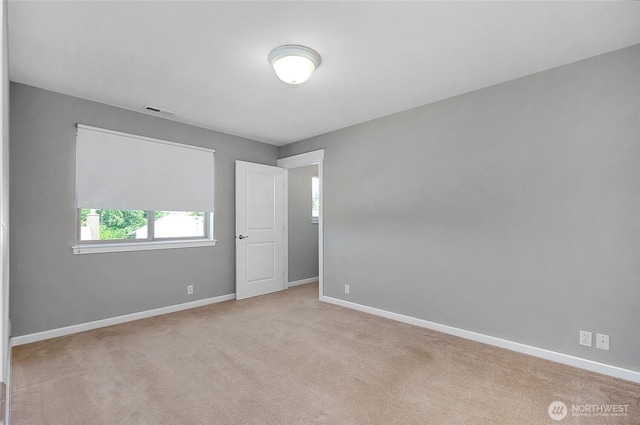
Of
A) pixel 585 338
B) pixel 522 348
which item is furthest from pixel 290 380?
pixel 585 338

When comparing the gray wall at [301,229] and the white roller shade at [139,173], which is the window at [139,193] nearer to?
the white roller shade at [139,173]

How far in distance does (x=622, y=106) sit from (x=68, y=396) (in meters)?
4.61

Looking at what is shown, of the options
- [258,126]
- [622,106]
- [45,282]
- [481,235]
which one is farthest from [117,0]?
[622,106]

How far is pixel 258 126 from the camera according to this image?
14.7 ft

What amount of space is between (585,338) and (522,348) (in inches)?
19.1

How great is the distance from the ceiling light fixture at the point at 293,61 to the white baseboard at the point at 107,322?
3193 mm

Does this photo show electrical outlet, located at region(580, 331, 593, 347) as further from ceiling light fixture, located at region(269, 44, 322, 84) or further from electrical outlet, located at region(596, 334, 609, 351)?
ceiling light fixture, located at region(269, 44, 322, 84)

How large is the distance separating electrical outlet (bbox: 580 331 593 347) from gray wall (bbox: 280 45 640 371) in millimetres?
39

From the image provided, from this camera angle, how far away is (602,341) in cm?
259

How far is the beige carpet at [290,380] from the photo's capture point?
6.86 feet

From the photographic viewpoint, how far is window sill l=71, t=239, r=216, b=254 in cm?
353

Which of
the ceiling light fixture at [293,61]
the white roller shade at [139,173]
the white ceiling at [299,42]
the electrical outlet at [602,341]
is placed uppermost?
the white ceiling at [299,42]

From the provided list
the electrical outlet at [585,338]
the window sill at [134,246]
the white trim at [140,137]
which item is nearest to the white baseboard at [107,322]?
the window sill at [134,246]

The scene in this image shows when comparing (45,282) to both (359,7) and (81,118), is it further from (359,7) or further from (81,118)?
(359,7)
